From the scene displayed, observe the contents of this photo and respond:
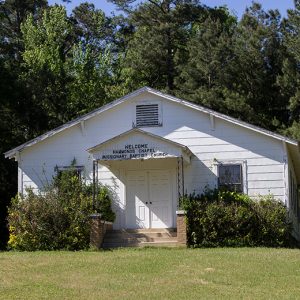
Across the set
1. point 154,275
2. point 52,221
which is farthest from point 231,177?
point 154,275

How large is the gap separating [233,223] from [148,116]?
18.0ft

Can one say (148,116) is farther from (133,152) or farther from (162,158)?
Result: (133,152)

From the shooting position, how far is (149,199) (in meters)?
22.8

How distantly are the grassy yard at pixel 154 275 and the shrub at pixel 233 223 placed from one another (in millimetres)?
2151

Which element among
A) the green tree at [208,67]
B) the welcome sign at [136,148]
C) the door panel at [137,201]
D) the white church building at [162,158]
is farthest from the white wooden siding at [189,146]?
the green tree at [208,67]

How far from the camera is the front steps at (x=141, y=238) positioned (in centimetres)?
2047

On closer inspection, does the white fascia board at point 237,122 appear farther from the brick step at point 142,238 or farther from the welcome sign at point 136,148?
the brick step at point 142,238

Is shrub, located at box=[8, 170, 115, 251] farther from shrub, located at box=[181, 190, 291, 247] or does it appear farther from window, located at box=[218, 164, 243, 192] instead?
window, located at box=[218, 164, 243, 192]

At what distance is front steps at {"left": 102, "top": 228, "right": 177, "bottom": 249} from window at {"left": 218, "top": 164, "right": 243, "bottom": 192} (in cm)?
248

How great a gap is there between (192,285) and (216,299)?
1326 mm

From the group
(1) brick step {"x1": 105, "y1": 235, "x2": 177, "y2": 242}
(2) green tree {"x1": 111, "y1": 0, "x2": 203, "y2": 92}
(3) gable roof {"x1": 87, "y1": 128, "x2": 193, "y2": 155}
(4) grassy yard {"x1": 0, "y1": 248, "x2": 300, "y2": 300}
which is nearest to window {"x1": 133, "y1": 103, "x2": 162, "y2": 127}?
(3) gable roof {"x1": 87, "y1": 128, "x2": 193, "y2": 155}

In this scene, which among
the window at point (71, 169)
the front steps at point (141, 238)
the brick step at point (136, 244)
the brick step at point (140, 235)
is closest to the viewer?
the brick step at point (136, 244)

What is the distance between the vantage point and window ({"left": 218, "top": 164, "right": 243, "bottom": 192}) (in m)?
22.1

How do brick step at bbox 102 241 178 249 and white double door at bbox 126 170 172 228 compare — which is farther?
white double door at bbox 126 170 172 228
